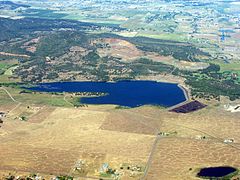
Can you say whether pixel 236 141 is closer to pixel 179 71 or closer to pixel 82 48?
pixel 179 71

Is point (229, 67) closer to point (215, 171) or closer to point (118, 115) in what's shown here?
point (118, 115)

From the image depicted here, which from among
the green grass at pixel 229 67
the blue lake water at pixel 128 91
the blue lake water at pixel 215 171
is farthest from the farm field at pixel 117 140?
the green grass at pixel 229 67

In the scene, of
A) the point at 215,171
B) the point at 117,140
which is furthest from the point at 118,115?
the point at 215,171

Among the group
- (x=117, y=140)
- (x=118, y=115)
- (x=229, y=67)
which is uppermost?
(x=118, y=115)

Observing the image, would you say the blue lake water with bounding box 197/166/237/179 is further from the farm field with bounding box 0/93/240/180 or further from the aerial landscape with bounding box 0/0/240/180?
the farm field with bounding box 0/93/240/180

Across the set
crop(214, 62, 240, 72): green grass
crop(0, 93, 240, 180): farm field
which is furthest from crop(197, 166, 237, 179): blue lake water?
crop(214, 62, 240, 72): green grass

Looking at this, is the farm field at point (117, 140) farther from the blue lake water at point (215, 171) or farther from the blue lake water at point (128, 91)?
the blue lake water at point (128, 91)
